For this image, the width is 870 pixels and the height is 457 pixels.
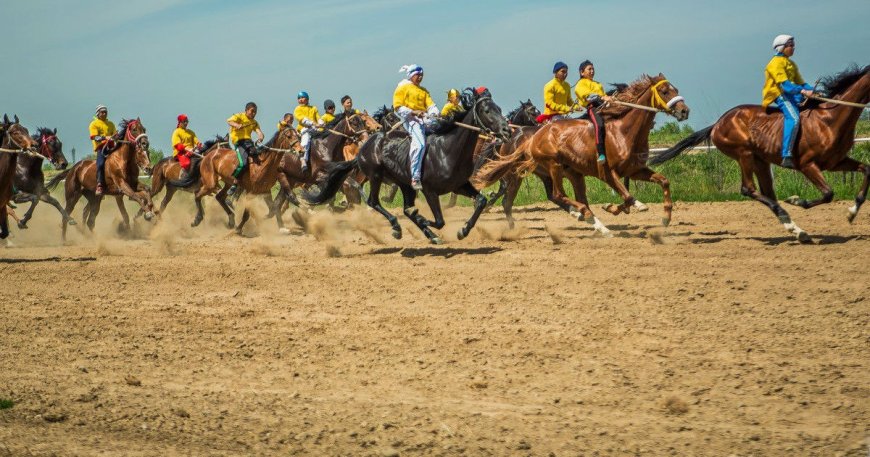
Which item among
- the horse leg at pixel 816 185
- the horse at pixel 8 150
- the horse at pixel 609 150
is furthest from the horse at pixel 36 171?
the horse leg at pixel 816 185

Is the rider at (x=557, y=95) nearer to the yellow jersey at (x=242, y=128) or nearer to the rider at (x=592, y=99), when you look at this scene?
the rider at (x=592, y=99)

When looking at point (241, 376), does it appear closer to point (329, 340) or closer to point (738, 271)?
point (329, 340)

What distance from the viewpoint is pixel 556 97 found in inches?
682

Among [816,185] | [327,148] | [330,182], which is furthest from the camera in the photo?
[327,148]

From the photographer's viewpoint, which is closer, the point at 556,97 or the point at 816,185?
the point at 816,185

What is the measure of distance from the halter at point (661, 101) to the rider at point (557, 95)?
9.64ft

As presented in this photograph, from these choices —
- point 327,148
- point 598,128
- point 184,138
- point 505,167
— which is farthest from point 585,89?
point 184,138

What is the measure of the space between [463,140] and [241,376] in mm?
6795

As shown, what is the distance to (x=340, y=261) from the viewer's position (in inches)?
551

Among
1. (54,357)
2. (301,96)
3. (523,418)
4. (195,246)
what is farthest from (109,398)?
(301,96)

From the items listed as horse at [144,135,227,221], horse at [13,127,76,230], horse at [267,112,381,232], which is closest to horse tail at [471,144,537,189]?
horse at [267,112,381,232]

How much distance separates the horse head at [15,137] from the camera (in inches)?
606

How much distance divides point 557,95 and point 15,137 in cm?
848

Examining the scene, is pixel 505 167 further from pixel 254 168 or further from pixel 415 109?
pixel 254 168
